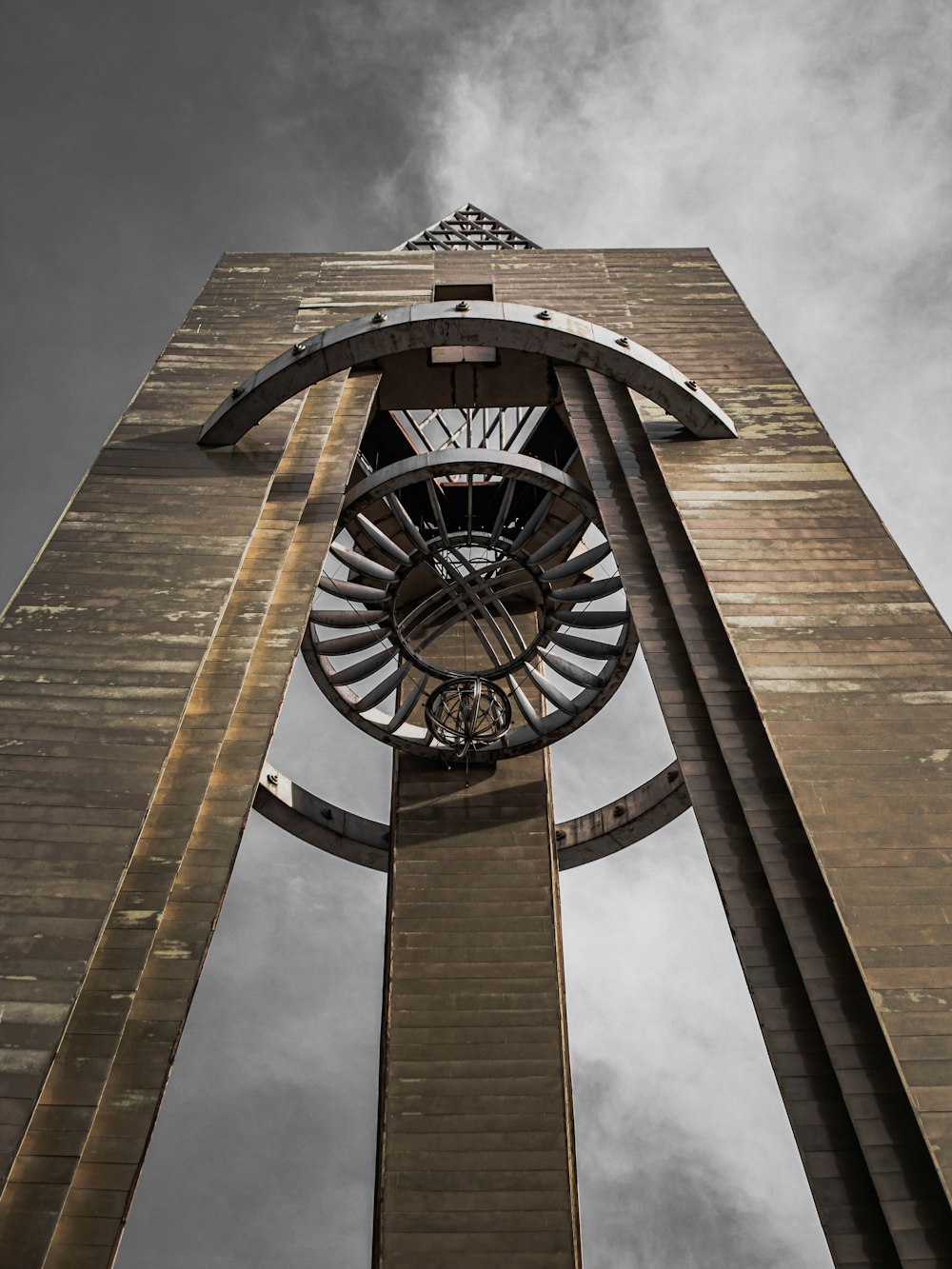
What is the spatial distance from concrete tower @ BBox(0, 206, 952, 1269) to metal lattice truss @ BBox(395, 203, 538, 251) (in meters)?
0.09

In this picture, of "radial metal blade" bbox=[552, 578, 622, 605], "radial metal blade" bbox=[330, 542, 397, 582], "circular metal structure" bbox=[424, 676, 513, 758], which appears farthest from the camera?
"circular metal structure" bbox=[424, 676, 513, 758]

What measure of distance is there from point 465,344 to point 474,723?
25.5 feet

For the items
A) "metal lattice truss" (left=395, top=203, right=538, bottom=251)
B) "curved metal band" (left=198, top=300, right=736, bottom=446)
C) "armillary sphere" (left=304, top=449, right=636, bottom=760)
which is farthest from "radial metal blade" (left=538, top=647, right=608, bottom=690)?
"metal lattice truss" (left=395, top=203, right=538, bottom=251)

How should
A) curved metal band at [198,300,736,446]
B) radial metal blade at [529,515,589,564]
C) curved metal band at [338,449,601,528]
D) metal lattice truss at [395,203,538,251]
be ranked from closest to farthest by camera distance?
curved metal band at [198,300,736,446], curved metal band at [338,449,601,528], radial metal blade at [529,515,589,564], metal lattice truss at [395,203,538,251]

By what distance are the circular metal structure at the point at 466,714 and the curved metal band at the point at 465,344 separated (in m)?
6.80

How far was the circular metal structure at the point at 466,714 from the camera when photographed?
18047 millimetres

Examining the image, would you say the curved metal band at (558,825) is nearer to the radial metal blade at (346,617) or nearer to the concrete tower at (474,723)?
the concrete tower at (474,723)

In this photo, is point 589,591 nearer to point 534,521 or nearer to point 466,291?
point 534,521

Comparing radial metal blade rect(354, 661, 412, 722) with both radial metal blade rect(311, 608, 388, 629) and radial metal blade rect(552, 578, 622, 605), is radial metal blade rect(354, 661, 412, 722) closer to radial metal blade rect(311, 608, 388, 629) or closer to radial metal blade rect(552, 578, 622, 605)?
radial metal blade rect(311, 608, 388, 629)

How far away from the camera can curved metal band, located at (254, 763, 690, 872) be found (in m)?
17.7

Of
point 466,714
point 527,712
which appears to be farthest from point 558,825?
point 466,714

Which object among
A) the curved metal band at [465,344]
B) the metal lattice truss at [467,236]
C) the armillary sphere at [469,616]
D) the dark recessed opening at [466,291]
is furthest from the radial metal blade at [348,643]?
the metal lattice truss at [467,236]

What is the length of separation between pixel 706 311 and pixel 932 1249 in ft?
43.5

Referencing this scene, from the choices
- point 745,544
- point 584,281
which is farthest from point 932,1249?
point 584,281
